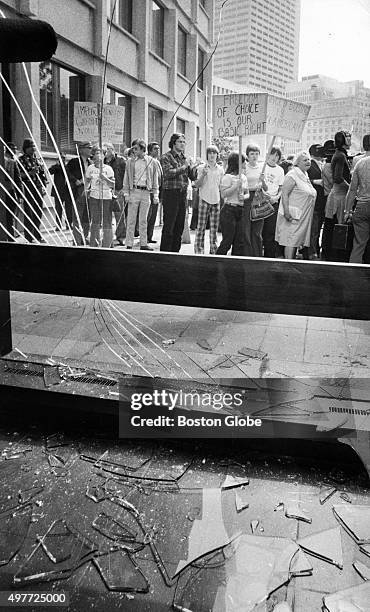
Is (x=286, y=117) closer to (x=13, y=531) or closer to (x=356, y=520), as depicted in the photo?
(x=356, y=520)

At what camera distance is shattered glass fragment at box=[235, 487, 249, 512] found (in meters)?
1.83

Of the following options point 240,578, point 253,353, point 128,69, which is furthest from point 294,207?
point 240,578

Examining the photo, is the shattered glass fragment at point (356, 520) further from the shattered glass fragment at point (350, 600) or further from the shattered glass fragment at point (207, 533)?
the shattered glass fragment at point (207, 533)

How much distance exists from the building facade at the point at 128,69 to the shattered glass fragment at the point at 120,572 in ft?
8.76

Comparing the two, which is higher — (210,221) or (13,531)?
(210,221)

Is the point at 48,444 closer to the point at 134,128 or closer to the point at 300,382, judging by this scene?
the point at 300,382

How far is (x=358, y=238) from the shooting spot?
4898 millimetres

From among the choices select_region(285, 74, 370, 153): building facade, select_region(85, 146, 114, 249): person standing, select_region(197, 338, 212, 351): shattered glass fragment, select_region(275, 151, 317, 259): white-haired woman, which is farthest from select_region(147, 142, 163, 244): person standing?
select_region(197, 338, 212, 351): shattered glass fragment

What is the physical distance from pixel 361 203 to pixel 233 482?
3.50 m

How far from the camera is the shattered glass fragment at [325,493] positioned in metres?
1.88

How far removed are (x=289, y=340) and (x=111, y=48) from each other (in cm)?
575

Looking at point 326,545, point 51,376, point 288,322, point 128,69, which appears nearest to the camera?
point 326,545

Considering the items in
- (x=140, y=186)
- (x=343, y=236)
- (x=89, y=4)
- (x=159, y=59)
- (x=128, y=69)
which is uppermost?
(x=89, y=4)

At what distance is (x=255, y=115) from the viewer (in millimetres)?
4422
